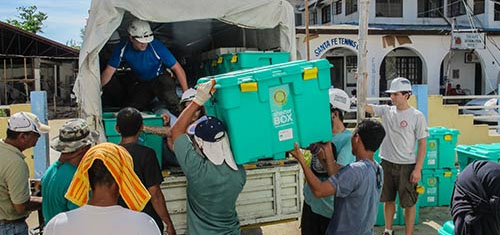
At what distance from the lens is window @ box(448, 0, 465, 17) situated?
1933 centimetres

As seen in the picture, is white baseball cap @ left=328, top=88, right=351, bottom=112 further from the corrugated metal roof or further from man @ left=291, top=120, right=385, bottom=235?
the corrugated metal roof

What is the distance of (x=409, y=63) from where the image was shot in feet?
61.8

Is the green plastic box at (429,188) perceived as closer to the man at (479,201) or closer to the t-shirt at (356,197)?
the man at (479,201)

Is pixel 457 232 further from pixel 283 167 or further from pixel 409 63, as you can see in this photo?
pixel 409 63

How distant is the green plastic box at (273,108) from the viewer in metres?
2.84

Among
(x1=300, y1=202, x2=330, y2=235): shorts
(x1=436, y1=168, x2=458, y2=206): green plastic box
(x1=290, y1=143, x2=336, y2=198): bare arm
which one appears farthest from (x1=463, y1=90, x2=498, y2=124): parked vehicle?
(x1=290, y1=143, x2=336, y2=198): bare arm

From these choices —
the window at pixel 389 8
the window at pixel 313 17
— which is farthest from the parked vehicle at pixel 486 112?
the window at pixel 313 17

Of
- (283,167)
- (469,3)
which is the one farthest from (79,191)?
(469,3)

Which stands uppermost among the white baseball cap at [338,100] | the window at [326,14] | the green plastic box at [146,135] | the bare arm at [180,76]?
the window at [326,14]

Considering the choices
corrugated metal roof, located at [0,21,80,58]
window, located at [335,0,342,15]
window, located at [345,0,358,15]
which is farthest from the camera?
window, located at [335,0,342,15]

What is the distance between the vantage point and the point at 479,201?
2.67 metres

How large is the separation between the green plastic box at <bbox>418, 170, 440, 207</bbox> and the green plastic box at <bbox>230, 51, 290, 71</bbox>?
3.02 metres

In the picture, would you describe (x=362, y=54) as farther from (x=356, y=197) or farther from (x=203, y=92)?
(x=203, y=92)

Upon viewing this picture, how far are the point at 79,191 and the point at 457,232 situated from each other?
2379 millimetres
